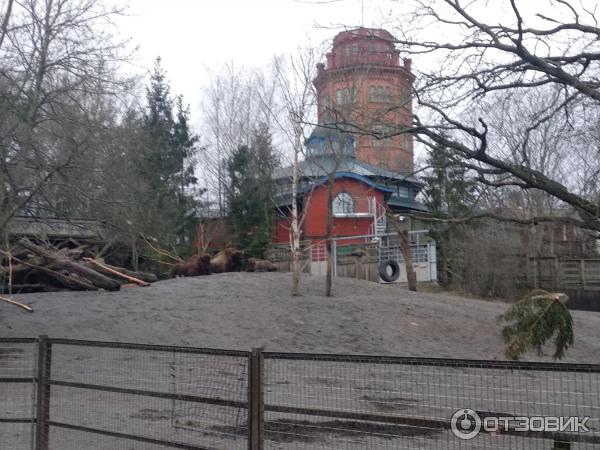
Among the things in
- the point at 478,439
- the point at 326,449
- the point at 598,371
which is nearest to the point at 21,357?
the point at 326,449

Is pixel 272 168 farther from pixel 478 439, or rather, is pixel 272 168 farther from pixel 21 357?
pixel 478 439

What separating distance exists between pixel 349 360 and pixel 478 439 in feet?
3.58

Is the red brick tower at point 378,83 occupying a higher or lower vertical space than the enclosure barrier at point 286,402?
higher

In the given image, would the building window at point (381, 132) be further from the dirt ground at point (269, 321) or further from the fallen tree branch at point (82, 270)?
the fallen tree branch at point (82, 270)

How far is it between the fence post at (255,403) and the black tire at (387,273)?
23.0 metres

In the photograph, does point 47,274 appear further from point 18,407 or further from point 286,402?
point 286,402

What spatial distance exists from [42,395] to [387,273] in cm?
2232

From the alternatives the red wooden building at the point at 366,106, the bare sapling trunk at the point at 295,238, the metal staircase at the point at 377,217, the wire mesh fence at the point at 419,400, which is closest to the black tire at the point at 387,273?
the red wooden building at the point at 366,106

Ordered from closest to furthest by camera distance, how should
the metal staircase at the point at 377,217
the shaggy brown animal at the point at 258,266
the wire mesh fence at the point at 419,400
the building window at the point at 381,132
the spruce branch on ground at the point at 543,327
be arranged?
the wire mesh fence at the point at 419,400 → the building window at the point at 381,132 → the spruce branch on ground at the point at 543,327 → the shaggy brown animal at the point at 258,266 → the metal staircase at the point at 377,217

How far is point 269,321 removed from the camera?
1816 cm

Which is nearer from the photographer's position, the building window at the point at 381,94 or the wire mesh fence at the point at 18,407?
the wire mesh fence at the point at 18,407

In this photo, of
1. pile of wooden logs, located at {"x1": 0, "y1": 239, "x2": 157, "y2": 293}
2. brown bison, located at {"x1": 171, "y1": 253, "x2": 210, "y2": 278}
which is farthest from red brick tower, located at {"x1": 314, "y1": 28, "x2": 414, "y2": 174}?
brown bison, located at {"x1": 171, "y1": 253, "x2": 210, "y2": 278}

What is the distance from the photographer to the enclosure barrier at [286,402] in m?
4.90

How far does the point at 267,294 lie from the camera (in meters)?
21.0
